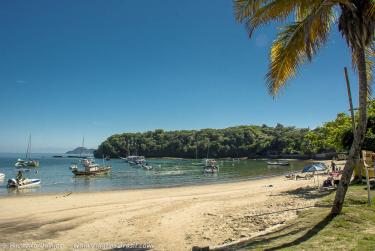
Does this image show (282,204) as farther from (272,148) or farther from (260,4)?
(272,148)

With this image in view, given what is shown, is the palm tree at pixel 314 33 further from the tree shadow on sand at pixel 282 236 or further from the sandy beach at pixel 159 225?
the sandy beach at pixel 159 225

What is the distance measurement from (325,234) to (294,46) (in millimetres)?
5096

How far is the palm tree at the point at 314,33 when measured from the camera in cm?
915

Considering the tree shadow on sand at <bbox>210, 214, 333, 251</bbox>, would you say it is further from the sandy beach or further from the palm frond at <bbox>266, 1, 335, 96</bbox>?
the palm frond at <bbox>266, 1, 335, 96</bbox>

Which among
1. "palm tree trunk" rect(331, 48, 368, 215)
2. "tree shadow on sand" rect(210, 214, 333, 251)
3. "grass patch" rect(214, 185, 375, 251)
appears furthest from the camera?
"palm tree trunk" rect(331, 48, 368, 215)

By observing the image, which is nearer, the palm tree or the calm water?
the palm tree

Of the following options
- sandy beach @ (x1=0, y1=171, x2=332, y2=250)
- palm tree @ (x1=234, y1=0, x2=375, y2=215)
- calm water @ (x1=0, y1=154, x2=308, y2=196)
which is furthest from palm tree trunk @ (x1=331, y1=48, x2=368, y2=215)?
calm water @ (x1=0, y1=154, x2=308, y2=196)

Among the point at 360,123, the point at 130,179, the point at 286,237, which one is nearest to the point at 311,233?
the point at 286,237

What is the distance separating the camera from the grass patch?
768cm

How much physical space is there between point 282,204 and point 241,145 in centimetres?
16252

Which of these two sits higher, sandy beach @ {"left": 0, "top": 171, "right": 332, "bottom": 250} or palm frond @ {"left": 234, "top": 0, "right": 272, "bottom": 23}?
palm frond @ {"left": 234, "top": 0, "right": 272, "bottom": 23}

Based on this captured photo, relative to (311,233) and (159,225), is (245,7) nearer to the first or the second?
(311,233)

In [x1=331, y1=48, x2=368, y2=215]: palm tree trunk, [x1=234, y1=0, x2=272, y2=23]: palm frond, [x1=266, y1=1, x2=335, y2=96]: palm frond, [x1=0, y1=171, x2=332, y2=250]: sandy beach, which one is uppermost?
[x1=234, y1=0, x2=272, y2=23]: palm frond

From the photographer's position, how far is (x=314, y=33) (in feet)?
34.0
